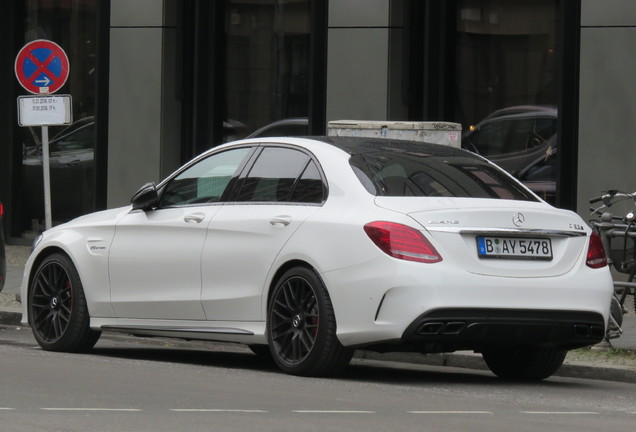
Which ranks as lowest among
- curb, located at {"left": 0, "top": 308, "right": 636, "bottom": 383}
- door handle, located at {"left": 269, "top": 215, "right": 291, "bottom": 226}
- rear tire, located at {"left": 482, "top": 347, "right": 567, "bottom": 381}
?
curb, located at {"left": 0, "top": 308, "right": 636, "bottom": 383}

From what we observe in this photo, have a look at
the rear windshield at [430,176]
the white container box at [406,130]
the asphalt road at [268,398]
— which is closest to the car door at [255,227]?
the rear windshield at [430,176]

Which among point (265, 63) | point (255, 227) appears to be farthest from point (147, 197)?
point (265, 63)

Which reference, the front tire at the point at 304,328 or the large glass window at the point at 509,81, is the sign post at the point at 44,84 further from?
the front tire at the point at 304,328

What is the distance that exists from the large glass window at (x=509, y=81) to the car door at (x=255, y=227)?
804cm

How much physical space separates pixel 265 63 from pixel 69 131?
3.15m

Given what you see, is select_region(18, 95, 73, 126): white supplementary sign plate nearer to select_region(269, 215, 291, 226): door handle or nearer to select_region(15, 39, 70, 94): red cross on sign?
select_region(15, 39, 70, 94): red cross on sign

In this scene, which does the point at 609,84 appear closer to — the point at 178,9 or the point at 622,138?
the point at 622,138

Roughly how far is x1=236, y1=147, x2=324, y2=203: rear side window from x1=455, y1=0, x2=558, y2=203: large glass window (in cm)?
797

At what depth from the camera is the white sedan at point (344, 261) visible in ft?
29.0

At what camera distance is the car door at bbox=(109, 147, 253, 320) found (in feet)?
33.4

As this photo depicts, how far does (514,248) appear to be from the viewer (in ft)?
29.7

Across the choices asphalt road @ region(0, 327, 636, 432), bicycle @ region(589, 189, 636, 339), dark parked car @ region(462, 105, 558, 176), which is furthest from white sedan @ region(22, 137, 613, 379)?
dark parked car @ region(462, 105, 558, 176)

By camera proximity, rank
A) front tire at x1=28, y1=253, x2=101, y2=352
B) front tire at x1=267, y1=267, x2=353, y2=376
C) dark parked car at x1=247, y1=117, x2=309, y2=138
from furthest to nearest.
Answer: dark parked car at x1=247, y1=117, x2=309, y2=138 → front tire at x1=28, y1=253, x2=101, y2=352 → front tire at x1=267, y1=267, x2=353, y2=376

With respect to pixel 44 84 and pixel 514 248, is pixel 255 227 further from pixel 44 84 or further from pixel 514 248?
pixel 44 84
